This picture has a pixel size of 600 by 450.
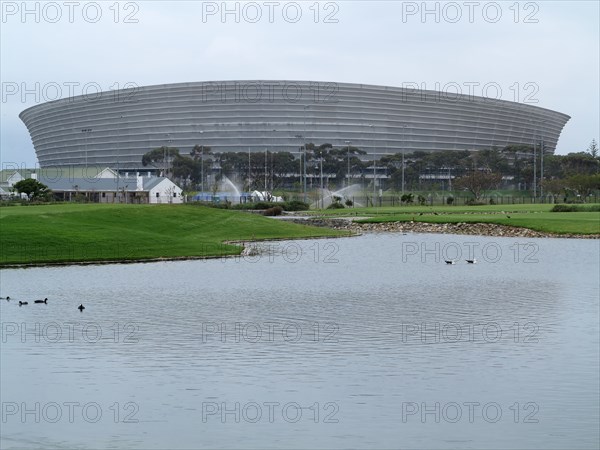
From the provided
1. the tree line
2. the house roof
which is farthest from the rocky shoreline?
the house roof

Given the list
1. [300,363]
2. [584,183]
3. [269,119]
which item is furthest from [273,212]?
[269,119]

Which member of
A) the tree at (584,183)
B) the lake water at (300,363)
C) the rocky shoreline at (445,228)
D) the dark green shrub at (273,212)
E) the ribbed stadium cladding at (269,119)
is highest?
the ribbed stadium cladding at (269,119)

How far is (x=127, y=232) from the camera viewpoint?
39938 millimetres

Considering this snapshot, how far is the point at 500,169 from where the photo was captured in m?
128

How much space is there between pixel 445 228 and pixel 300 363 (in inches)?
1732

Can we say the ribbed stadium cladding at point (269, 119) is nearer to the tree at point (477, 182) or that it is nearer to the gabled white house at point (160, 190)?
the gabled white house at point (160, 190)

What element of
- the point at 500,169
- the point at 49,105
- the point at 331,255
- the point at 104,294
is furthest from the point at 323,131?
the point at 104,294

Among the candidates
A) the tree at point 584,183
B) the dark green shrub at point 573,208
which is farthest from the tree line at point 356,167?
the dark green shrub at point 573,208

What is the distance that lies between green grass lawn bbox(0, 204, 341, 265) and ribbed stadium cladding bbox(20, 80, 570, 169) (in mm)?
101235

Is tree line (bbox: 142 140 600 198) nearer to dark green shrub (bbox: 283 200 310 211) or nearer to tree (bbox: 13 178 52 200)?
dark green shrub (bbox: 283 200 310 211)

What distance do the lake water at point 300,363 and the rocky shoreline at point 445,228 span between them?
2453cm

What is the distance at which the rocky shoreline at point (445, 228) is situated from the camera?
51.7 meters

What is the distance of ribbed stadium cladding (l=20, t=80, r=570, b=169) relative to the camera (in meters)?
155

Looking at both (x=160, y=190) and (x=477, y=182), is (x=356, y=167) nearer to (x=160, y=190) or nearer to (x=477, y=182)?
(x=477, y=182)
